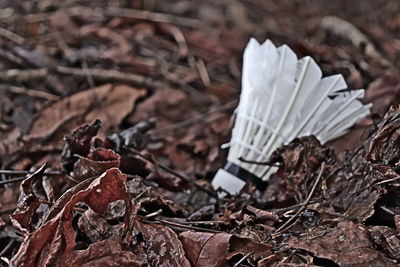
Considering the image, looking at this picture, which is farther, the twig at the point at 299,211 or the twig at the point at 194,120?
the twig at the point at 194,120

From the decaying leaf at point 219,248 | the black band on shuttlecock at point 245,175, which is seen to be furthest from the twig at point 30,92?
the decaying leaf at point 219,248

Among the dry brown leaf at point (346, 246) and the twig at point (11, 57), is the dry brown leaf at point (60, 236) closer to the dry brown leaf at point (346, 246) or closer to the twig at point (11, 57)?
the dry brown leaf at point (346, 246)

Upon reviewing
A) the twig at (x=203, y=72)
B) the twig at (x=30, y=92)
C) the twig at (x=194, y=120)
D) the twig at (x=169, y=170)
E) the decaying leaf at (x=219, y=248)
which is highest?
the decaying leaf at (x=219, y=248)

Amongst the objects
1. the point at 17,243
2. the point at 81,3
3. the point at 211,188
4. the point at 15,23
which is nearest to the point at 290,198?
the point at 211,188

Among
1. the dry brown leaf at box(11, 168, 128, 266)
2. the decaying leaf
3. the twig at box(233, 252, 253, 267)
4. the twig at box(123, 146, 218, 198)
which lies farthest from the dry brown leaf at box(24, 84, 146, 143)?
the twig at box(233, 252, 253, 267)

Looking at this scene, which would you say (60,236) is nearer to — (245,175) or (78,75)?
(245,175)

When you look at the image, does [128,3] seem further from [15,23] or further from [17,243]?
[17,243]

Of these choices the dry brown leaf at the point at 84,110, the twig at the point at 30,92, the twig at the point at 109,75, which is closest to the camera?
the dry brown leaf at the point at 84,110
